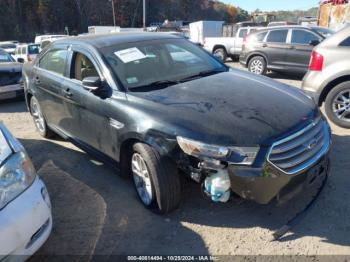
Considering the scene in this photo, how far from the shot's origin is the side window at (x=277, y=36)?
10.1 meters

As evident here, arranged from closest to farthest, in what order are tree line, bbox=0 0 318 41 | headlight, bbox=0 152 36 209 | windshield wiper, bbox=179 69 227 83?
headlight, bbox=0 152 36 209 → windshield wiper, bbox=179 69 227 83 → tree line, bbox=0 0 318 41

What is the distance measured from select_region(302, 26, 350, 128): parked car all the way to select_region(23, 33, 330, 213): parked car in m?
1.88

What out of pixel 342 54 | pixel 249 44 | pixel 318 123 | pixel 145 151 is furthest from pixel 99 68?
pixel 249 44

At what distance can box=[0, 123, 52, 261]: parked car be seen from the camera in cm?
213

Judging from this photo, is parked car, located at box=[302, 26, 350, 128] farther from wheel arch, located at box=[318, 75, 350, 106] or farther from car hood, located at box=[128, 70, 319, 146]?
car hood, located at box=[128, 70, 319, 146]

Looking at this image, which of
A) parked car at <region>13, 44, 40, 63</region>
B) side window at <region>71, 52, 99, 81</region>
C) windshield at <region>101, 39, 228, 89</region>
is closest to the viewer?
windshield at <region>101, 39, 228, 89</region>

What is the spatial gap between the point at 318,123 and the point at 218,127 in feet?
3.57

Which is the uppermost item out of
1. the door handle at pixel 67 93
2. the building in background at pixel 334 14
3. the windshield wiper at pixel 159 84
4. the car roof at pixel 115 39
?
the building in background at pixel 334 14

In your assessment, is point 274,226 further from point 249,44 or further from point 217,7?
point 217,7

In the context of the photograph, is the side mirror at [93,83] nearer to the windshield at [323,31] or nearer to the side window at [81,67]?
the side window at [81,67]

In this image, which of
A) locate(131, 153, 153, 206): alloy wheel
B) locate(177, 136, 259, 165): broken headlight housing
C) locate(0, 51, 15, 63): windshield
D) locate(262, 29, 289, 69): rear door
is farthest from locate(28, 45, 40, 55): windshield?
locate(177, 136, 259, 165): broken headlight housing

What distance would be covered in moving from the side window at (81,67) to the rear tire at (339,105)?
12.1 feet

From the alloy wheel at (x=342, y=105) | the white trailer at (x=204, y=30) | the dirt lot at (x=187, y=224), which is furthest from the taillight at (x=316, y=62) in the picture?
the white trailer at (x=204, y=30)

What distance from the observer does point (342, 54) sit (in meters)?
5.04
